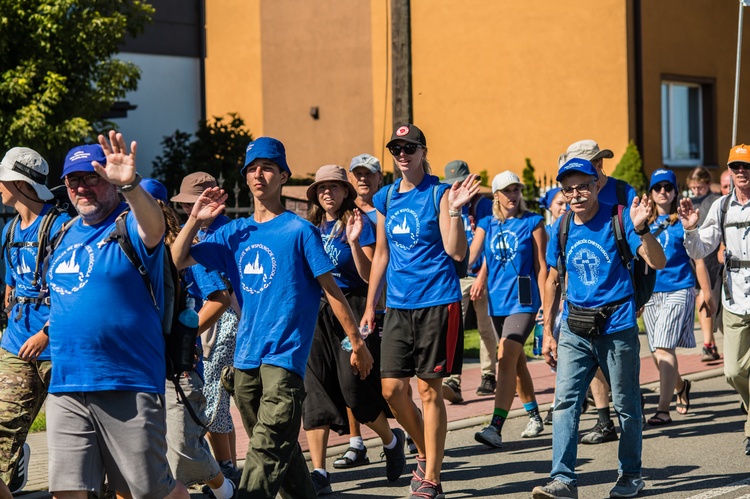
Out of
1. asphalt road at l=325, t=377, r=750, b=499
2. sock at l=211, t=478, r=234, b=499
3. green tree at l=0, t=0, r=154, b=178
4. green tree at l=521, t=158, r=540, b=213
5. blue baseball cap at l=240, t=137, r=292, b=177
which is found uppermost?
green tree at l=0, t=0, r=154, b=178

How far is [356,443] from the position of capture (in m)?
8.00

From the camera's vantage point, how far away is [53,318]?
16.2 feet

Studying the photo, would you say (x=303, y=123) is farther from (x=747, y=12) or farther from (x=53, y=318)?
(x=53, y=318)

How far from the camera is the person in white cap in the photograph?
19.9 ft

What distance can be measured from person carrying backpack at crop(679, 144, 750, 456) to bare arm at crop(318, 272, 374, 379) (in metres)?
2.83

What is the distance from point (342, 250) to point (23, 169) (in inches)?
83.6

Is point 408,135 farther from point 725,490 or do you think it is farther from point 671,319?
point 671,319

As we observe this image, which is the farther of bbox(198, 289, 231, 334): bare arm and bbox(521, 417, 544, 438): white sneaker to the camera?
bbox(521, 417, 544, 438): white sneaker

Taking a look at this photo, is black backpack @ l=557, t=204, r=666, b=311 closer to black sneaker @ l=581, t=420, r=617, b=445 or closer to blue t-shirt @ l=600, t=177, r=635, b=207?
blue t-shirt @ l=600, t=177, r=635, b=207

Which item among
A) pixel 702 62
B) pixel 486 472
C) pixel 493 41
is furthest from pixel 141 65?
pixel 486 472

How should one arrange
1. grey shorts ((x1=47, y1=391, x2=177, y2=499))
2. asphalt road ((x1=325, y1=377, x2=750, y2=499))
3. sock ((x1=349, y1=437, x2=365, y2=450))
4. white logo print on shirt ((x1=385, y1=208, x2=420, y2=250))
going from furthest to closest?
sock ((x1=349, y1=437, x2=365, y2=450)), asphalt road ((x1=325, y1=377, x2=750, y2=499)), white logo print on shirt ((x1=385, y1=208, x2=420, y2=250)), grey shorts ((x1=47, y1=391, x2=177, y2=499))

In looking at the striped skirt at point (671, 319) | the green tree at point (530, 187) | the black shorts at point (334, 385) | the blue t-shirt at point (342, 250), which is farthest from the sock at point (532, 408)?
the green tree at point (530, 187)

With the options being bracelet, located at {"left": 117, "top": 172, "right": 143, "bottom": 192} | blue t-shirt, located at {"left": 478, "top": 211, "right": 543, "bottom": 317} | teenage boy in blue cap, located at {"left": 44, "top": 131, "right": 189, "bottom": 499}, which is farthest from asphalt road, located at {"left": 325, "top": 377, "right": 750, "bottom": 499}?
bracelet, located at {"left": 117, "top": 172, "right": 143, "bottom": 192}

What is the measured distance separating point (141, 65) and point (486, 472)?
59.6ft
